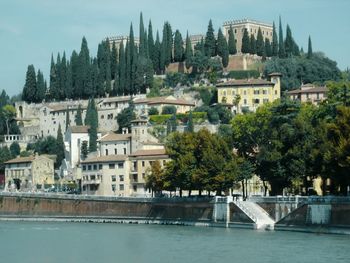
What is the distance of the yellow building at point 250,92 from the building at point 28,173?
64.3 feet

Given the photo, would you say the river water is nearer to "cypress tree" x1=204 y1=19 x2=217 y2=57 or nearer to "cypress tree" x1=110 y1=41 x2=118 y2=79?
"cypress tree" x1=110 y1=41 x2=118 y2=79

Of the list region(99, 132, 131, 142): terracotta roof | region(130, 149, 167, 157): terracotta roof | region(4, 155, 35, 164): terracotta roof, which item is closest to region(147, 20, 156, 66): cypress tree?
region(4, 155, 35, 164): terracotta roof

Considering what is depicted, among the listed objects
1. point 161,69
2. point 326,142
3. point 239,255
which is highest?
point 161,69

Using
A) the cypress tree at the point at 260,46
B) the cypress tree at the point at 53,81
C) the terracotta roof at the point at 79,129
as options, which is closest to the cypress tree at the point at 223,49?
the cypress tree at the point at 260,46

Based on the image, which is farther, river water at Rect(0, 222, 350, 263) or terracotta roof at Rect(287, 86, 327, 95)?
terracotta roof at Rect(287, 86, 327, 95)

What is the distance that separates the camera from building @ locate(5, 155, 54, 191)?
9056 centimetres

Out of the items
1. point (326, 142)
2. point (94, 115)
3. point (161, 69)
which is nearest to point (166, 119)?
point (94, 115)

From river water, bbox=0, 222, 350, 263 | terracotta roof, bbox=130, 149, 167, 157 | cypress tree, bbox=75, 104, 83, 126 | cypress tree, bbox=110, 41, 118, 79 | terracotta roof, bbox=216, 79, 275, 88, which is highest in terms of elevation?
cypress tree, bbox=110, 41, 118, 79

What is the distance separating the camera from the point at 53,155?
98688 millimetres

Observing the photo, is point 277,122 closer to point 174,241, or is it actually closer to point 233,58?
point 174,241

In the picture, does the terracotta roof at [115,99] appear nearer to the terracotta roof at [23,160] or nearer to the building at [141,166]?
the terracotta roof at [23,160]

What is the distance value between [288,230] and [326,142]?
5072 millimetres

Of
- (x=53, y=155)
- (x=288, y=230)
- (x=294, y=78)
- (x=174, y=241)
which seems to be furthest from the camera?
(x=294, y=78)

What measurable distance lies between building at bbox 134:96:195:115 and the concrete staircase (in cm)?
4506
